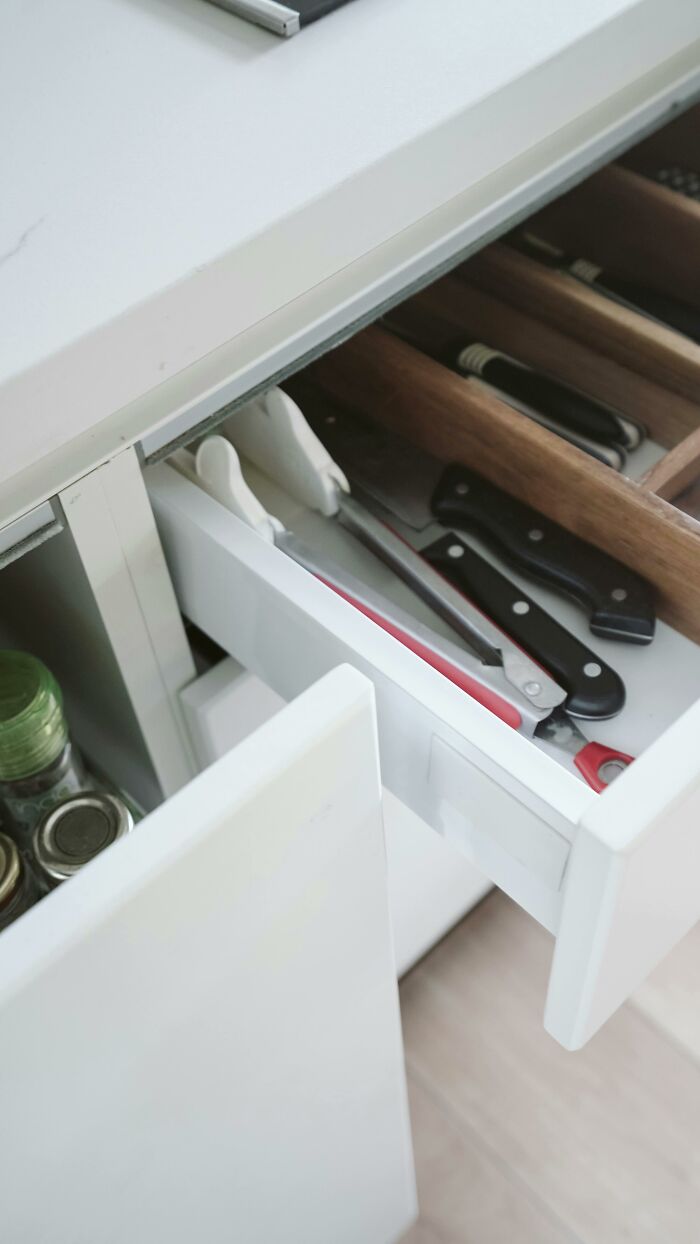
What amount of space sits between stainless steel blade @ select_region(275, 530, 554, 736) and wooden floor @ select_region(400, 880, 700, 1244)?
1.70 feet

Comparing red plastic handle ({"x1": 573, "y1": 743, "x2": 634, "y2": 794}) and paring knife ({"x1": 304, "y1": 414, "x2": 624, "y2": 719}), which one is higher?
paring knife ({"x1": 304, "y1": 414, "x2": 624, "y2": 719})

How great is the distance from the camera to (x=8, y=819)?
612mm

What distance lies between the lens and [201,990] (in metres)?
0.42

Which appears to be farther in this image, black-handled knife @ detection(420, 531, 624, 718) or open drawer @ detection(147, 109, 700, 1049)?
black-handled knife @ detection(420, 531, 624, 718)

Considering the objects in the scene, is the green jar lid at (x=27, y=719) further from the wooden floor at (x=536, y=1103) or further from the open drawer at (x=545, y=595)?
the wooden floor at (x=536, y=1103)

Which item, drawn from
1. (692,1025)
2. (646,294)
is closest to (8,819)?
(646,294)

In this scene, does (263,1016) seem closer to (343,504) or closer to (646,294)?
(343,504)

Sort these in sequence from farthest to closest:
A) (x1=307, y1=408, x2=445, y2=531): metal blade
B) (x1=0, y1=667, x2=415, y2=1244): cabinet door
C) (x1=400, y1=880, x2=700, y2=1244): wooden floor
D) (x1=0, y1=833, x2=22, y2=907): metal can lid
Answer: (x1=400, y1=880, x2=700, y2=1244): wooden floor < (x1=307, y1=408, x2=445, y2=531): metal blade < (x1=0, y1=833, x2=22, y2=907): metal can lid < (x1=0, y1=667, x2=415, y2=1244): cabinet door

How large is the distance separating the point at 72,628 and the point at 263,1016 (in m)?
0.23

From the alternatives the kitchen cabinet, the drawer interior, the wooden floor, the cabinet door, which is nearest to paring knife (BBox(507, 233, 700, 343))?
the drawer interior

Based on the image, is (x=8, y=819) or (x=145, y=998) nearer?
(x=145, y=998)

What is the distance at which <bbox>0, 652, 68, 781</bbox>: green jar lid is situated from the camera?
0.54 m

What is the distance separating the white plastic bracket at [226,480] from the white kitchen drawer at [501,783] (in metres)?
0.01

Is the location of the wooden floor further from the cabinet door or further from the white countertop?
the white countertop
